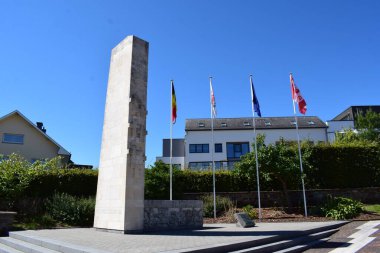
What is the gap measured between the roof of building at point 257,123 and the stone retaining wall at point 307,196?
2533 centimetres

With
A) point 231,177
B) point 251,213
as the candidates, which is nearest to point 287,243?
point 251,213

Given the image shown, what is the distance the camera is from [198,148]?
4656cm

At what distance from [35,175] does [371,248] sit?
17169mm

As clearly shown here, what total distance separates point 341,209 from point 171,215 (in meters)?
9.77

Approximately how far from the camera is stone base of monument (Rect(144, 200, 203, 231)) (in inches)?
479

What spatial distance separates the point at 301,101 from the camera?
64.8ft

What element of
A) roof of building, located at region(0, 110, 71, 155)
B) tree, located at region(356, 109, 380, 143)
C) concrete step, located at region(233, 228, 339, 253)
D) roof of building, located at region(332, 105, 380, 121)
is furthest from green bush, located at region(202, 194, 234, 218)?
roof of building, located at region(332, 105, 380, 121)

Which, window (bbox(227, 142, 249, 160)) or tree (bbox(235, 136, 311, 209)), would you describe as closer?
tree (bbox(235, 136, 311, 209))

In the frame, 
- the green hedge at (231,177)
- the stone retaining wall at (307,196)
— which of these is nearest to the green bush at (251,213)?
the green hedge at (231,177)

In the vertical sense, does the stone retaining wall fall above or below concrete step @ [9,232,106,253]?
above

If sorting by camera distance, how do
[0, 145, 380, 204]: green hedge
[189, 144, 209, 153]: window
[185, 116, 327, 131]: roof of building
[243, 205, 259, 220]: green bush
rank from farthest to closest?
[185, 116, 327, 131]: roof of building → [189, 144, 209, 153]: window → [0, 145, 380, 204]: green hedge → [243, 205, 259, 220]: green bush

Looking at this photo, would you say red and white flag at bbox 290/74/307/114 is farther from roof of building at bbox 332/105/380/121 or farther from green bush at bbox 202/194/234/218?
roof of building at bbox 332/105/380/121

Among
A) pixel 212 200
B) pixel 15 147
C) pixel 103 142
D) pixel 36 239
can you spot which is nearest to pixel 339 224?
pixel 212 200

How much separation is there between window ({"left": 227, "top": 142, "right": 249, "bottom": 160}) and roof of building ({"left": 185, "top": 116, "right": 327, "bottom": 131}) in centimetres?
235
